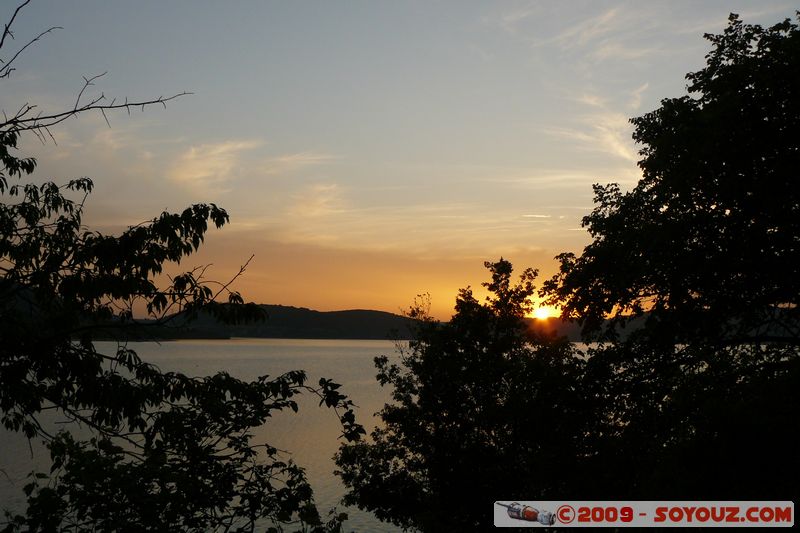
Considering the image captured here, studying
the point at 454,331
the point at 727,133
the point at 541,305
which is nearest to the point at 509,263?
the point at 454,331

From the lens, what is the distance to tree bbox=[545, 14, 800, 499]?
1698 centimetres

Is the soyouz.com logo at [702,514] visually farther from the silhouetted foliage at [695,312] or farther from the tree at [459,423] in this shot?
the tree at [459,423]

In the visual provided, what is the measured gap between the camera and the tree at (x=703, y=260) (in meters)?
17.0

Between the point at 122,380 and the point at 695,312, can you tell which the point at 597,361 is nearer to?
the point at 695,312

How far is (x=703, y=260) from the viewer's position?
1775cm

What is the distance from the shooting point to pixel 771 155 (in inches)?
680

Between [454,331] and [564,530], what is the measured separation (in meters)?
12.5

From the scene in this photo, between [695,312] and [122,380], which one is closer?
[122,380]

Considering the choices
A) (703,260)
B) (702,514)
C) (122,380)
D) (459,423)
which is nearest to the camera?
(122,380)

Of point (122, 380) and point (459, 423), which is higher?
point (122, 380)

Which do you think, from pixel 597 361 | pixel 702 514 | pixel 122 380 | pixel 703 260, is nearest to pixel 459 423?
pixel 597 361

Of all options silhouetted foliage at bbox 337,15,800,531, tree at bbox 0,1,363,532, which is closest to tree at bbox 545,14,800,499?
silhouetted foliage at bbox 337,15,800,531

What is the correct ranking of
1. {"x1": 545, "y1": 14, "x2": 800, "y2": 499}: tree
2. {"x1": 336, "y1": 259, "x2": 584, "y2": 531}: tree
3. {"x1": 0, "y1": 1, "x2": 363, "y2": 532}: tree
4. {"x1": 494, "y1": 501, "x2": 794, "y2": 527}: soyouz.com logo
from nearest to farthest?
{"x1": 0, "y1": 1, "x2": 363, "y2": 532}: tree, {"x1": 494, "y1": 501, "x2": 794, "y2": 527}: soyouz.com logo, {"x1": 545, "y1": 14, "x2": 800, "y2": 499}: tree, {"x1": 336, "y1": 259, "x2": 584, "y2": 531}: tree

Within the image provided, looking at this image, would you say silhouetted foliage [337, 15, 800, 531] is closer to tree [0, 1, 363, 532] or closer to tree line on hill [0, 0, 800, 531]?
tree line on hill [0, 0, 800, 531]
